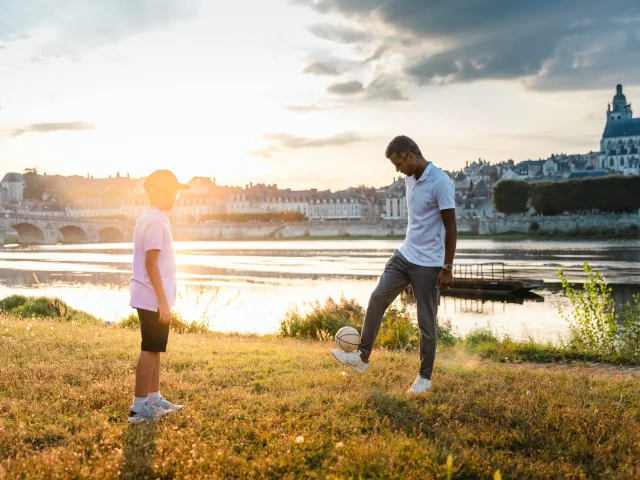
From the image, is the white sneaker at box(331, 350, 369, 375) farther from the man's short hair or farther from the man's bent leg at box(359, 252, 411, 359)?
the man's short hair

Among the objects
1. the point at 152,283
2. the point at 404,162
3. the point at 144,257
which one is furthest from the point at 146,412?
the point at 404,162

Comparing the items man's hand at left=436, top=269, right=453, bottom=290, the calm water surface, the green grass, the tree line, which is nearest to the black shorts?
man's hand at left=436, top=269, right=453, bottom=290

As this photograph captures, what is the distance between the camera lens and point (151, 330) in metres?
4.56

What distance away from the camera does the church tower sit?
150 m

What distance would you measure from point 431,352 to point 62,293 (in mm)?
21754

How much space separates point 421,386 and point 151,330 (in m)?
2.30

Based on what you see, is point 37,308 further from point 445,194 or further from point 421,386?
point 445,194

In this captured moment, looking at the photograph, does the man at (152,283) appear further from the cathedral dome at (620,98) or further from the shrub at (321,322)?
the cathedral dome at (620,98)

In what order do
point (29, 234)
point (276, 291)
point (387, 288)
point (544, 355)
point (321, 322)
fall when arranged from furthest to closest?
point (29, 234)
point (276, 291)
point (321, 322)
point (544, 355)
point (387, 288)

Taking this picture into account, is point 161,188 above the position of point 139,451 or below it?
above

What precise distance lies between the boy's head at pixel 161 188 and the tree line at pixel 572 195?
279 feet

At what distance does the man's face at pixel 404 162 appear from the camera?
5305 millimetres

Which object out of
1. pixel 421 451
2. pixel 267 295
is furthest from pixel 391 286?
pixel 267 295

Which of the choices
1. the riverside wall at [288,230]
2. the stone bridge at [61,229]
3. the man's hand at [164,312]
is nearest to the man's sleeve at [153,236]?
the man's hand at [164,312]
